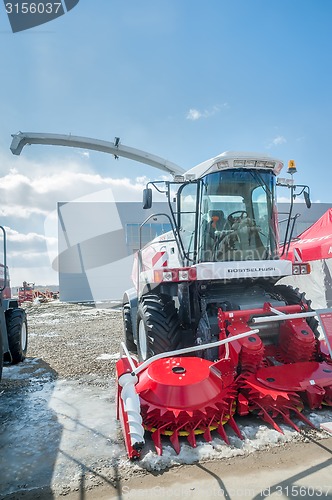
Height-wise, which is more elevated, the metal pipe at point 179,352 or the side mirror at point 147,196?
the side mirror at point 147,196

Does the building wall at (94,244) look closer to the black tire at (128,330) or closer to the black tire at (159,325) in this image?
the black tire at (128,330)

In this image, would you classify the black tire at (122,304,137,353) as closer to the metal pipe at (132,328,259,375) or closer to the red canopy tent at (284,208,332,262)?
the metal pipe at (132,328,259,375)

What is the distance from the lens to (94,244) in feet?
75.6

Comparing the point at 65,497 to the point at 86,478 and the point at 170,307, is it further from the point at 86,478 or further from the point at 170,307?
the point at 170,307

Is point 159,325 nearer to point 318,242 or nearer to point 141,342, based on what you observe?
→ point 141,342

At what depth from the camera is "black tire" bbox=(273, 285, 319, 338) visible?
4488mm

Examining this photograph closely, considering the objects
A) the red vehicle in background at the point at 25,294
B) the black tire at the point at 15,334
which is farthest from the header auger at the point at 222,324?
the red vehicle in background at the point at 25,294

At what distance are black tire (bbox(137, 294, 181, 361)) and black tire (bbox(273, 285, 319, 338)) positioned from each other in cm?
159

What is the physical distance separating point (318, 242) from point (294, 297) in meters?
4.58

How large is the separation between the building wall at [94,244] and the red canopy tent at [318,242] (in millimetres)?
13616

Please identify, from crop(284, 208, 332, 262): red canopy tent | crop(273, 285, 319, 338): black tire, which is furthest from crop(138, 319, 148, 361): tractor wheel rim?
crop(284, 208, 332, 262): red canopy tent

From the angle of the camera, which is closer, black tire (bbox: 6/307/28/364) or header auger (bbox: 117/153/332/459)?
header auger (bbox: 117/153/332/459)

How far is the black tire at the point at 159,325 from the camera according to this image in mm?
4184

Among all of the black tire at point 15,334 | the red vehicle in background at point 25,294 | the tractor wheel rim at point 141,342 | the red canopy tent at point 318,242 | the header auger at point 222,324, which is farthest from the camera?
the red vehicle in background at point 25,294
